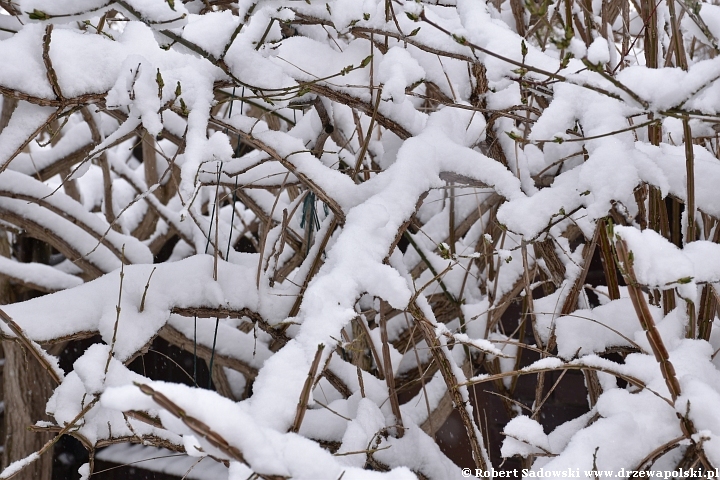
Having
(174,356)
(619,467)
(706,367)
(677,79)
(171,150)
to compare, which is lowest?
(174,356)

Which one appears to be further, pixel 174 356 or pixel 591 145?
pixel 174 356

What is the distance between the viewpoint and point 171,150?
3199mm

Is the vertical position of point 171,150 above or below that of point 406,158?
above

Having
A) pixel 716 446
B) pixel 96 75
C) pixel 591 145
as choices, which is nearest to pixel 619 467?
pixel 716 446

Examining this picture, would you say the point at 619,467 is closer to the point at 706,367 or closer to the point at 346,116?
the point at 706,367

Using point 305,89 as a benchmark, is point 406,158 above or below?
below

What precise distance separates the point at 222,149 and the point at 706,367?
86cm

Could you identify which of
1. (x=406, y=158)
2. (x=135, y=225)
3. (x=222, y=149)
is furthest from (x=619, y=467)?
(x=135, y=225)

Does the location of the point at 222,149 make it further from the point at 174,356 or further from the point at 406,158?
the point at 174,356

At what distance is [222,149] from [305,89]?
203 millimetres

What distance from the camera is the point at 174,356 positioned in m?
3.37

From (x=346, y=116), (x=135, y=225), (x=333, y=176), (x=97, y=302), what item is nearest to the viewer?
(x=333, y=176)

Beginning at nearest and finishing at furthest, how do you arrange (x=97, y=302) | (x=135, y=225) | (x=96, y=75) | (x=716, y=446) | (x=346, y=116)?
(x=716, y=446), (x=96, y=75), (x=97, y=302), (x=346, y=116), (x=135, y=225)

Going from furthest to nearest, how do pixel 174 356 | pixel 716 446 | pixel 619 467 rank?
pixel 174 356
pixel 619 467
pixel 716 446
